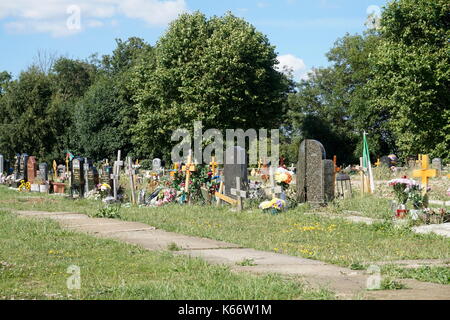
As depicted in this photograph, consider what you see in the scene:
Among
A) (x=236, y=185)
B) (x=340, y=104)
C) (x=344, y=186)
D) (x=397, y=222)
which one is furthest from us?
(x=340, y=104)

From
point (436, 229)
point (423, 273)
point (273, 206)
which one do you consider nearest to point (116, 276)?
point (423, 273)

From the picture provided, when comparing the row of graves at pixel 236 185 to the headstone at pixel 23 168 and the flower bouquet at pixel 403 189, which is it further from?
the headstone at pixel 23 168

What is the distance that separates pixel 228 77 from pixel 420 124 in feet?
44.4

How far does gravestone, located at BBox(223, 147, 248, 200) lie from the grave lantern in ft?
12.0

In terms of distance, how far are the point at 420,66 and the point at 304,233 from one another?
23.1m

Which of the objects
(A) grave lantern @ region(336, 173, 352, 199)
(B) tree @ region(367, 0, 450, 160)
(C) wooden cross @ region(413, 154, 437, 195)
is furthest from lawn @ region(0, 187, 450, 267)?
(B) tree @ region(367, 0, 450, 160)

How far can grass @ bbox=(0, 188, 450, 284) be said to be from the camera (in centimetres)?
1066

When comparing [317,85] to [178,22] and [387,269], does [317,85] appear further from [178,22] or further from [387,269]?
[387,269]

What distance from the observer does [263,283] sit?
7551 millimetres

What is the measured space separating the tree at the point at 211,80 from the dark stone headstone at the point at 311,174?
23.4m

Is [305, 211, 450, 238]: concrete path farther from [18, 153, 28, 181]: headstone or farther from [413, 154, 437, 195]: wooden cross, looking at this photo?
[18, 153, 28, 181]: headstone

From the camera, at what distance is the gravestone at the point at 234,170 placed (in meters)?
20.4

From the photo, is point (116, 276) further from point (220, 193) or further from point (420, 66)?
point (420, 66)

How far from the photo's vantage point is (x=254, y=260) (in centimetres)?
970
